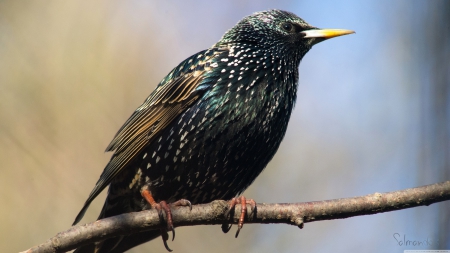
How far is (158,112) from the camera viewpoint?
478cm

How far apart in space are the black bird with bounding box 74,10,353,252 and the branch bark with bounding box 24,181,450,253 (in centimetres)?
43

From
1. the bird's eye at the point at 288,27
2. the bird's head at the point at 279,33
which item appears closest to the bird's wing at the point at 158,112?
the bird's head at the point at 279,33

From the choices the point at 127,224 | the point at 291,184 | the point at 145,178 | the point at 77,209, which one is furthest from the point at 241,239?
the point at 127,224

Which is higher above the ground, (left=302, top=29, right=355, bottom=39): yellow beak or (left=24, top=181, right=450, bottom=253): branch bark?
(left=302, top=29, right=355, bottom=39): yellow beak

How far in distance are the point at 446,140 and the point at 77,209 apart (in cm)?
401

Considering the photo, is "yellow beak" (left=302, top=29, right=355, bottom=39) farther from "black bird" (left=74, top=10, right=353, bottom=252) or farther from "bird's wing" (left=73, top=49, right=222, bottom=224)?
"bird's wing" (left=73, top=49, right=222, bottom=224)

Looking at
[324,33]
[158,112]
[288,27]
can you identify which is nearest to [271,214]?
[158,112]

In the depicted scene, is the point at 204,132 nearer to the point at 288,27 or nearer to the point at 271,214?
the point at 271,214

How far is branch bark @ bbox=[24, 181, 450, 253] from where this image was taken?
137 inches

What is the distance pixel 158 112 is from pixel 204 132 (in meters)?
0.55

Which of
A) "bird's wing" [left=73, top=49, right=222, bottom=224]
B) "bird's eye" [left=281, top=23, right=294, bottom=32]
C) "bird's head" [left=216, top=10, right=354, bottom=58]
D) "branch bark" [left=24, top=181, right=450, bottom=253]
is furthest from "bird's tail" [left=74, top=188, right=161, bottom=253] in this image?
"bird's eye" [left=281, top=23, right=294, bottom=32]

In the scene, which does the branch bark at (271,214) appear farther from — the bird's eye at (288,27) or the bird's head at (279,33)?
the bird's eye at (288,27)

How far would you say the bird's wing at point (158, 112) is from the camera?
181 inches

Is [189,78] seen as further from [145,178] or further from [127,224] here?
[127,224]
